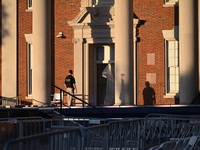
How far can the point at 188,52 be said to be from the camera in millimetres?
22234

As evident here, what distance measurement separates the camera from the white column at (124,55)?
22281 mm

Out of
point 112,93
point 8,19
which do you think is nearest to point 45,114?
point 112,93

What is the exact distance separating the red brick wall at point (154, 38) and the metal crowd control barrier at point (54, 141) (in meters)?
17.8

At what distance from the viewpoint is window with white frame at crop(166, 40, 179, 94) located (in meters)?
25.5

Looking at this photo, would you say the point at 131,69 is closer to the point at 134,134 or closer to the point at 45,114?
the point at 45,114

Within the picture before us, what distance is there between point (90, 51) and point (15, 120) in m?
13.3

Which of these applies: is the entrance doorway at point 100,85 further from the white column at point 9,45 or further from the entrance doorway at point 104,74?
the white column at point 9,45

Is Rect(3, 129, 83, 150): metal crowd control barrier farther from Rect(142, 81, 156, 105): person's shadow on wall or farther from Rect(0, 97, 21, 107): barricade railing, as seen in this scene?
Rect(0, 97, 21, 107): barricade railing

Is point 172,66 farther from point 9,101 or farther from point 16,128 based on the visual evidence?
point 16,128

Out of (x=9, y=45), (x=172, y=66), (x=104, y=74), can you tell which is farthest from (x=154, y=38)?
(x=9, y=45)

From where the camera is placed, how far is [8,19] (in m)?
28.0

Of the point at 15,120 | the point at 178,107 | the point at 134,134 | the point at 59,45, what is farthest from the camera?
→ the point at 59,45

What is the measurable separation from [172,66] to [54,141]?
18.4m

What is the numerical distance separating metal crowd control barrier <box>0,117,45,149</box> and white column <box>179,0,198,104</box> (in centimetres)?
903
